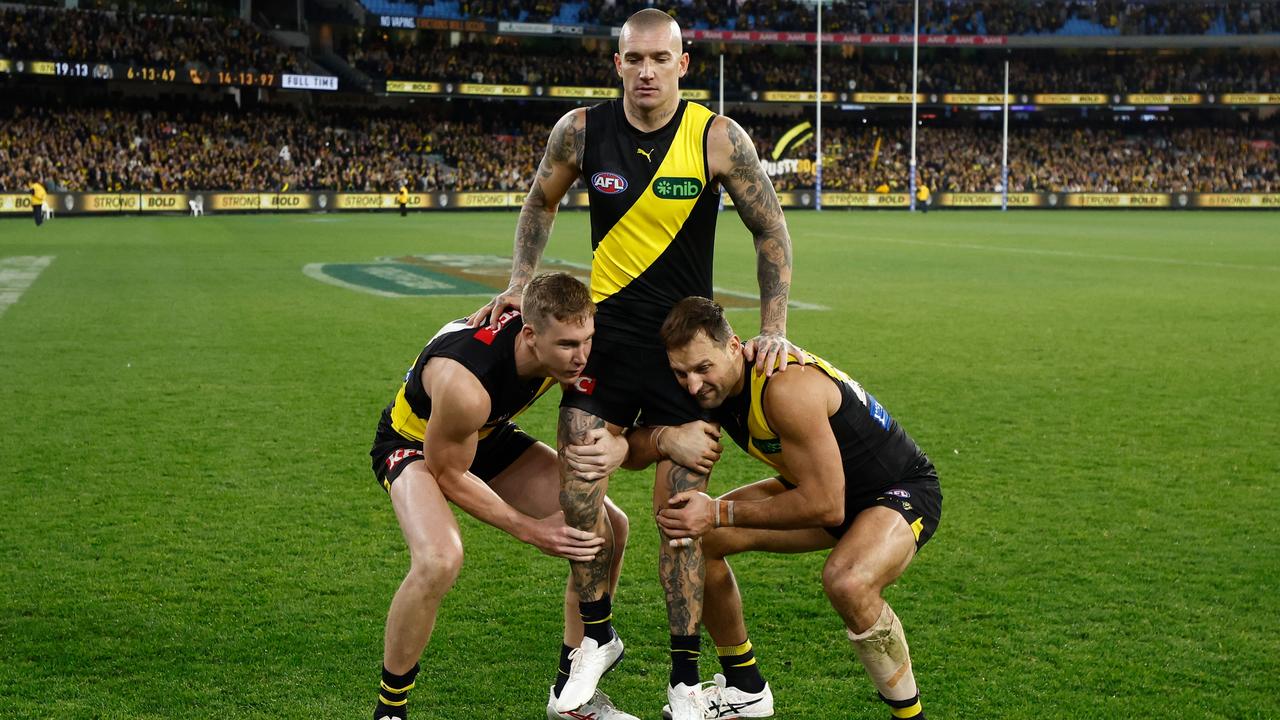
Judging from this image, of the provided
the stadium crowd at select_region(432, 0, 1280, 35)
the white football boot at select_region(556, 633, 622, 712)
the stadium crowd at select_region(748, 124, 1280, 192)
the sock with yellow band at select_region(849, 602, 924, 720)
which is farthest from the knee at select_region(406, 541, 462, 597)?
the stadium crowd at select_region(432, 0, 1280, 35)

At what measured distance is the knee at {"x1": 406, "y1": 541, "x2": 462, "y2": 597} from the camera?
14.6ft

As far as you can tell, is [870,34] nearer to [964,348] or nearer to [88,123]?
[88,123]

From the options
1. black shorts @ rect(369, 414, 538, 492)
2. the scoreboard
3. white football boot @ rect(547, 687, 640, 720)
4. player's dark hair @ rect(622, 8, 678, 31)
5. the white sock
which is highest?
the scoreboard

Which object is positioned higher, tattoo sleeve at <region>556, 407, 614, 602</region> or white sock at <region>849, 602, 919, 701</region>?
tattoo sleeve at <region>556, 407, 614, 602</region>

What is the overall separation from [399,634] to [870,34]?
6653 cm

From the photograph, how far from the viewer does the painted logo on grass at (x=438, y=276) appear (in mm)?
20016

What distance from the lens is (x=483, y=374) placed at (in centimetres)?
455

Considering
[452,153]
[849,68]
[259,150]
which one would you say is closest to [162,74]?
[259,150]

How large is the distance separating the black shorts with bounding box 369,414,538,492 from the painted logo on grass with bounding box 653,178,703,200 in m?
1.18

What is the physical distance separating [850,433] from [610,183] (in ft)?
4.62

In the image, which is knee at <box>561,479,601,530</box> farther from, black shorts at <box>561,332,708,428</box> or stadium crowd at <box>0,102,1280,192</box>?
stadium crowd at <box>0,102,1280,192</box>

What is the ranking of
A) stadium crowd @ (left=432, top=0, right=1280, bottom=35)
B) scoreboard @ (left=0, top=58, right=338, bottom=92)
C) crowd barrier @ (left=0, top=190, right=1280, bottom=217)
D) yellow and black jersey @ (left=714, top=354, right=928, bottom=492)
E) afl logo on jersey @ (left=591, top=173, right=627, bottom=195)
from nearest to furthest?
1. yellow and black jersey @ (left=714, top=354, right=928, bottom=492)
2. afl logo on jersey @ (left=591, top=173, right=627, bottom=195)
3. crowd barrier @ (left=0, top=190, right=1280, bottom=217)
4. scoreboard @ (left=0, top=58, right=338, bottom=92)
5. stadium crowd @ (left=432, top=0, right=1280, bottom=35)

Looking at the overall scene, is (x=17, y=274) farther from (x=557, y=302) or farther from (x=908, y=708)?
(x=908, y=708)

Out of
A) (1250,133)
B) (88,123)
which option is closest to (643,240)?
(88,123)
